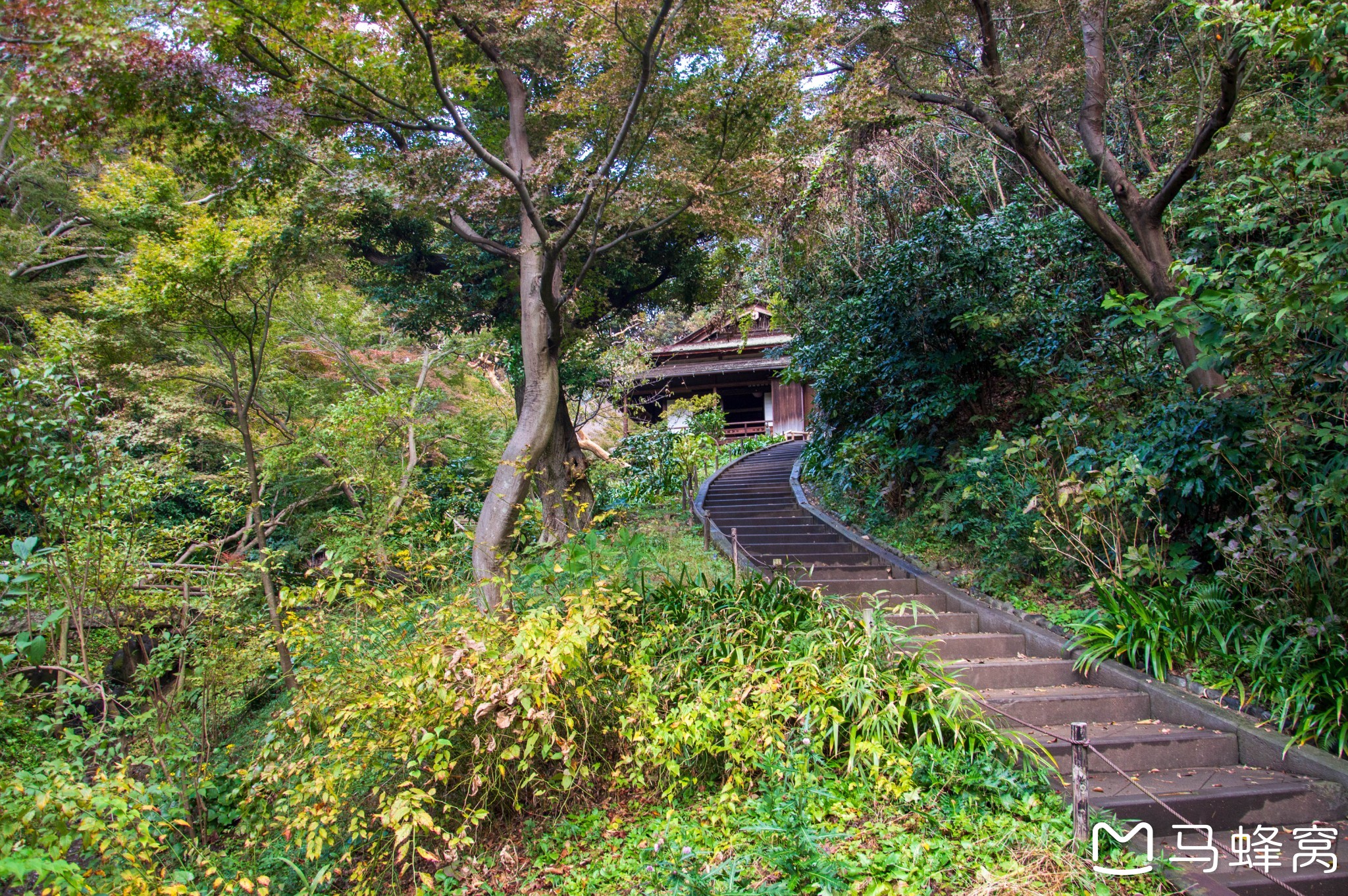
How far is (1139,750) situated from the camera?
4176 mm

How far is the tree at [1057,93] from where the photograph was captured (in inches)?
225

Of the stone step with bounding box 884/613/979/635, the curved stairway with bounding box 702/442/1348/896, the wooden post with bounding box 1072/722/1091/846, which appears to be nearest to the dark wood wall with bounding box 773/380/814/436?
the curved stairway with bounding box 702/442/1348/896

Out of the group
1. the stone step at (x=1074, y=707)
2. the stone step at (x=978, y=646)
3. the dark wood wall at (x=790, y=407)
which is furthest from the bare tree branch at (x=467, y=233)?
the dark wood wall at (x=790, y=407)

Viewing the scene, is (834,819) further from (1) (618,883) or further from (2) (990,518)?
(2) (990,518)

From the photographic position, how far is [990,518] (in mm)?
7113

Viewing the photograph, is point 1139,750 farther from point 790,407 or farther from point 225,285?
point 790,407

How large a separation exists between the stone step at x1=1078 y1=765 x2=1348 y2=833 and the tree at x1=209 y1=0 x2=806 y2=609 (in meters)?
4.23

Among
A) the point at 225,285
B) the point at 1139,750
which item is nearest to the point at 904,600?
the point at 1139,750

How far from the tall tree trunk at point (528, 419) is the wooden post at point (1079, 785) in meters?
4.69

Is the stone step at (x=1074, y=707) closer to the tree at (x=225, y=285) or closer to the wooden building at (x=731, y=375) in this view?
the tree at (x=225, y=285)

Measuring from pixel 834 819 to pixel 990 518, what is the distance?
4.48m

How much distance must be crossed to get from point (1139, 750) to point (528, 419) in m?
5.87

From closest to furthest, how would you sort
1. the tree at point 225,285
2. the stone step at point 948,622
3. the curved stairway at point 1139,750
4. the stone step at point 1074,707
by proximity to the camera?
the curved stairway at point 1139,750 → the stone step at point 1074,707 → the stone step at point 948,622 → the tree at point 225,285

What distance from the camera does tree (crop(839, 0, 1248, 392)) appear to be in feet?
18.8
